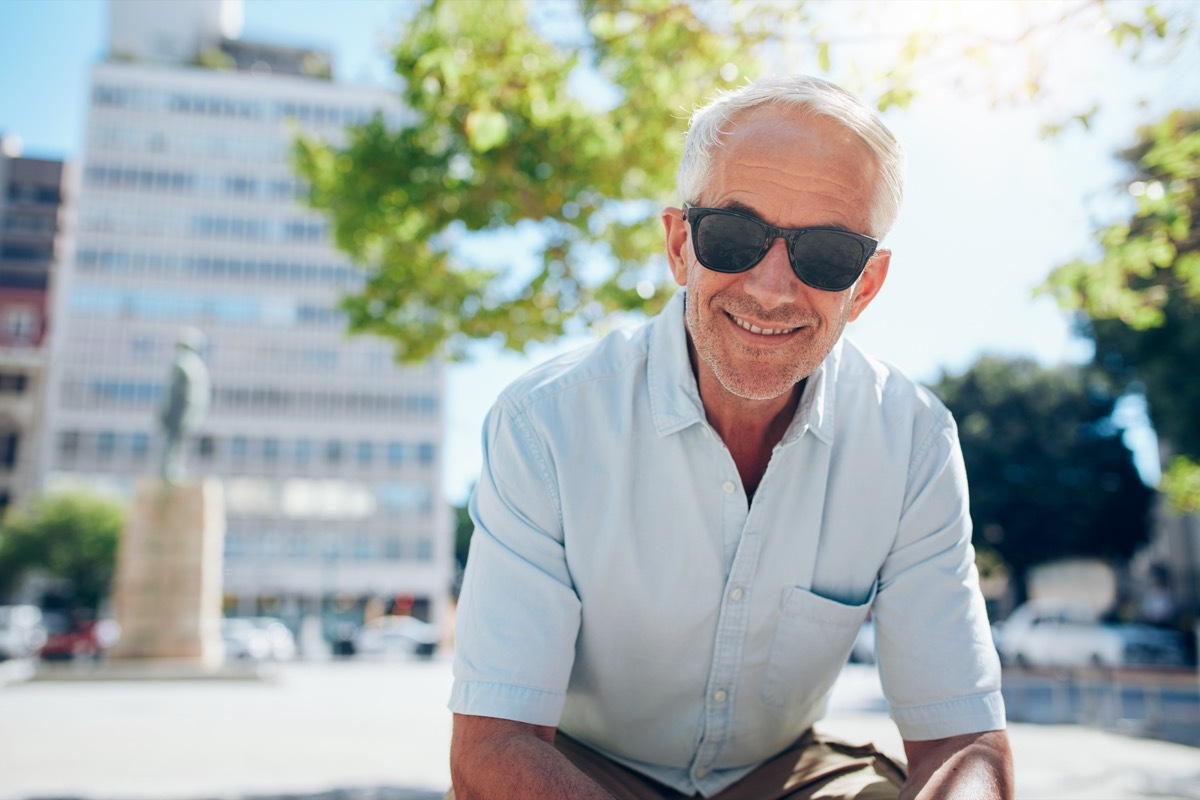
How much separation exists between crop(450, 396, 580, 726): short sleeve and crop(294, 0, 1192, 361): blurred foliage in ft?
8.98

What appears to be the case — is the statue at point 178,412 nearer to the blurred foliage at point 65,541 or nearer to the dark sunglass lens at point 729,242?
the dark sunglass lens at point 729,242

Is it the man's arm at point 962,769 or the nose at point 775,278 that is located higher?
the nose at point 775,278

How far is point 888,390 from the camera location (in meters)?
2.44

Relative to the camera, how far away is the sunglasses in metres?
2.16

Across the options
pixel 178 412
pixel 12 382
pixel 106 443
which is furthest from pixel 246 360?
pixel 178 412

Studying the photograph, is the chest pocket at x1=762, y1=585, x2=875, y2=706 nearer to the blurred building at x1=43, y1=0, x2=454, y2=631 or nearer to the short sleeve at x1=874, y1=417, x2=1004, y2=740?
the short sleeve at x1=874, y1=417, x2=1004, y2=740

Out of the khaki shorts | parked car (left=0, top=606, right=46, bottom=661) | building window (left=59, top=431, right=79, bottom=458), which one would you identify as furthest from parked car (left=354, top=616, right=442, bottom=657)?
the khaki shorts

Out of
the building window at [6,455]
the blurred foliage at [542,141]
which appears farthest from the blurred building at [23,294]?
the blurred foliage at [542,141]

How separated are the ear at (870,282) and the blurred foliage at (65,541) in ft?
186

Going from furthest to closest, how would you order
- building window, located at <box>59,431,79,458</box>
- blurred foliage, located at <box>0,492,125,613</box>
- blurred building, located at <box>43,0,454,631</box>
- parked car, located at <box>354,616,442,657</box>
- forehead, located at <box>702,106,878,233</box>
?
blurred building, located at <box>43,0,454,631</box>, building window, located at <box>59,431,79,458</box>, blurred foliage, located at <box>0,492,125,613</box>, parked car, located at <box>354,616,442,657</box>, forehead, located at <box>702,106,878,233</box>

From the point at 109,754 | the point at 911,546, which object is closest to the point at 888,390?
the point at 911,546

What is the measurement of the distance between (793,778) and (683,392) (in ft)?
2.85

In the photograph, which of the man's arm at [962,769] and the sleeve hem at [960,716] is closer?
the man's arm at [962,769]

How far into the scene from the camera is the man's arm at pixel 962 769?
2.01m
